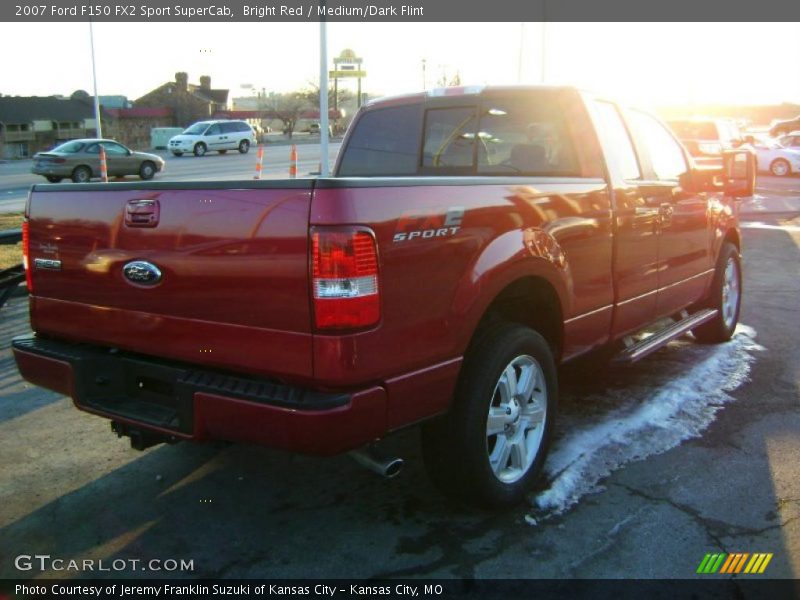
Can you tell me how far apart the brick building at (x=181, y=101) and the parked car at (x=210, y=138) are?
4004 cm

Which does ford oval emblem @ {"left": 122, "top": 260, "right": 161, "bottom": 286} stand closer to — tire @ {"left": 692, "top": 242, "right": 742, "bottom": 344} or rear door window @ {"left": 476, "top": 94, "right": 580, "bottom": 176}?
rear door window @ {"left": 476, "top": 94, "right": 580, "bottom": 176}

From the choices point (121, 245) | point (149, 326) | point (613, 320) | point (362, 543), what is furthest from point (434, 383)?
point (613, 320)

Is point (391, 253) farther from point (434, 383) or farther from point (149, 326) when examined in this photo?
point (149, 326)

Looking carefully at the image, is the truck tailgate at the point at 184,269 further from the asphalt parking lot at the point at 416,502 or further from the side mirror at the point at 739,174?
the side mirror at the point at 739,174

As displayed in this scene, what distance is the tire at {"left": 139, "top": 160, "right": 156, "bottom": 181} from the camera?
2591cm

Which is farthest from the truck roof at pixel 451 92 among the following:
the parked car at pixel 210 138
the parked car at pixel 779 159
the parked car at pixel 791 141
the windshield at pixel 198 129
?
the windshield at pixel 198 129

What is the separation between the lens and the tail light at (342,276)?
2.55 metres

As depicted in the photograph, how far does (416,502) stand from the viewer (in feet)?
11.5

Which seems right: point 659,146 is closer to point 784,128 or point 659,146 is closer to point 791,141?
point 791,141

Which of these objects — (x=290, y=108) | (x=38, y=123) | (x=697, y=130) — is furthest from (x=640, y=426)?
(x=290, y=108)

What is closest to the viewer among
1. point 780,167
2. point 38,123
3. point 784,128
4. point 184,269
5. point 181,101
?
point 184,269

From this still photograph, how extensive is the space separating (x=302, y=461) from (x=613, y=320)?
1.93 meters

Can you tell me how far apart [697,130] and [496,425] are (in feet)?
57.2

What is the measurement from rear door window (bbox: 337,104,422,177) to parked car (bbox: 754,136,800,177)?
80.2ft
